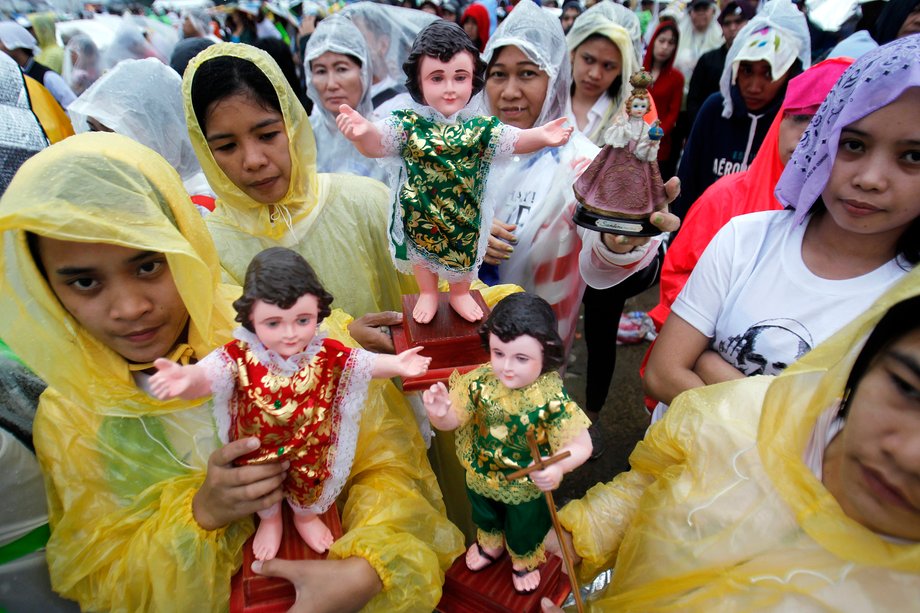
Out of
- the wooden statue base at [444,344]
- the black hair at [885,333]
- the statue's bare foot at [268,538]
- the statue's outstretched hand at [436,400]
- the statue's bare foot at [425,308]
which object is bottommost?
the statue's bare foot at [268,538]

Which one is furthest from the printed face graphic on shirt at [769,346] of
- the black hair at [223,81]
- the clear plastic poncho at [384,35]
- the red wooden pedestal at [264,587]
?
the clear plastic poncho at [384,35]

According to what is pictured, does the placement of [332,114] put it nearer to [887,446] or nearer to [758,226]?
[758,226]

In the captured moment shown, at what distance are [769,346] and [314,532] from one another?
51.3 inches

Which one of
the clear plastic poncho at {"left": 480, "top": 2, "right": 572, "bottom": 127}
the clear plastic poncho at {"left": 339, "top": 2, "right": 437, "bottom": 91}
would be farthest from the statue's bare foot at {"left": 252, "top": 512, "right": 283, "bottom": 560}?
the clear plastic poncho at {"left": 339, "top": 2, "right": 437, "bottom": 91}

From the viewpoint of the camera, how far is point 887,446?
2.69 feet

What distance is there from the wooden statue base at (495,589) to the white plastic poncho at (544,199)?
4.13ft

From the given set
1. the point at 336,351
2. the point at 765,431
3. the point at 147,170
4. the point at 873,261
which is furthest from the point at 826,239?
the point at 147,170

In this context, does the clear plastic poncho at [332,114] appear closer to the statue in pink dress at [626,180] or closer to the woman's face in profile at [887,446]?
the statue in pink dress at [626,180]

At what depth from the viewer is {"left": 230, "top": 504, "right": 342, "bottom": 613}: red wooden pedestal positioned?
3.70ft

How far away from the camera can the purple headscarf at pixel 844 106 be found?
1191 mm

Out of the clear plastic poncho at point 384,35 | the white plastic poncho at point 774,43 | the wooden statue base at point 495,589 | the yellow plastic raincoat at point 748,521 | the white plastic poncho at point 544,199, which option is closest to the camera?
the yellow plastic raincoat at point 748,521

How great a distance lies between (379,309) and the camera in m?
2.03

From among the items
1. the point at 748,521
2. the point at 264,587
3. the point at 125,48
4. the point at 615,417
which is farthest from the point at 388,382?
the point at 125,48

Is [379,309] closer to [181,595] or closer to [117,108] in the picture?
[181,595]
